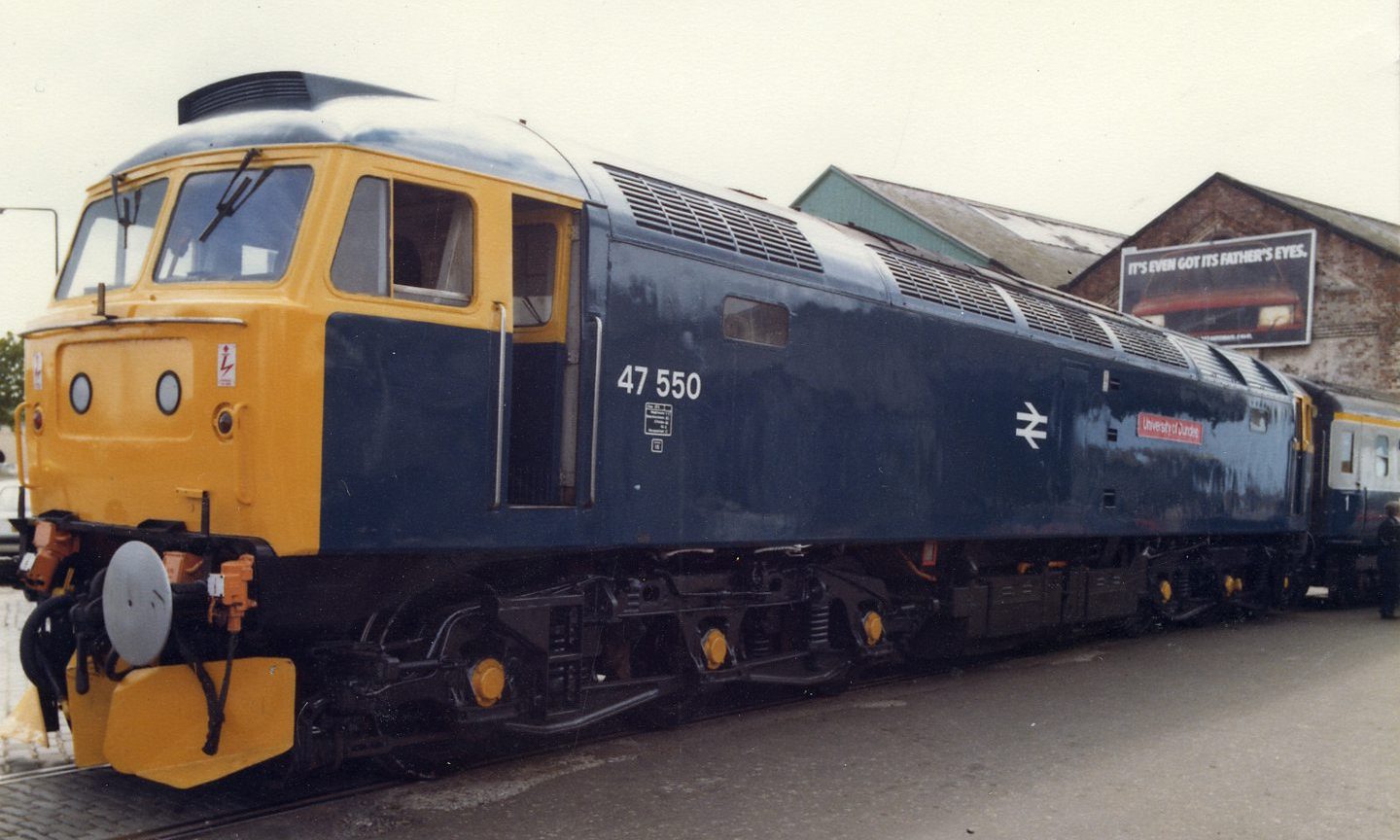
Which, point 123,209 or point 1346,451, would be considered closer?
point 123,209

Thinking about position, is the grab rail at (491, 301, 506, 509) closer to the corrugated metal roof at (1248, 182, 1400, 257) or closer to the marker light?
the marker light

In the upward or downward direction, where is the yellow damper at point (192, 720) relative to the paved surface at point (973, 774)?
upward

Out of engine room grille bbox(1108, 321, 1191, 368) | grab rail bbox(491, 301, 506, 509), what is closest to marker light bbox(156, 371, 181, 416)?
grab rail bbox(491, 301, 506, 509)

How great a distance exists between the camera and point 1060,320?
34.4 feet

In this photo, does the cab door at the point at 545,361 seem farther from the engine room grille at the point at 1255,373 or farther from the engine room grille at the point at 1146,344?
the engine room grille at the point at 1255,373

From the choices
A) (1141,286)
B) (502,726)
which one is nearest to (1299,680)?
(502,726)

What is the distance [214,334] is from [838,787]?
3.80 meters

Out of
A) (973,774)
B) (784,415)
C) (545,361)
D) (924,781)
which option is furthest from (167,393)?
(973,774)

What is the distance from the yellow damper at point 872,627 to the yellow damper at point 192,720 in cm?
441

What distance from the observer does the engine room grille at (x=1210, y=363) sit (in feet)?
42.4

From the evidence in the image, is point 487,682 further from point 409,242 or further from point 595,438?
point 409,242

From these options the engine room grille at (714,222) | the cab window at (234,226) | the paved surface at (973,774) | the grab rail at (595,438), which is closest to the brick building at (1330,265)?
the paved surface at (973,774)

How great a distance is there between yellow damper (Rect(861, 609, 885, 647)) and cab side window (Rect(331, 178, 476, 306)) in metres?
4.12

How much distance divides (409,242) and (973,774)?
4163mm
